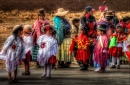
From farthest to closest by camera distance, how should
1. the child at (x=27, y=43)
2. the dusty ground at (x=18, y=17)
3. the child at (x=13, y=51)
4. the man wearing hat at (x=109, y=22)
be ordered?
the dusty ground at (x=18, y=17)
the man wearing hat at (x=109, y=22)
the child at (x=27, y=43)
the child at (x=13, y=51)

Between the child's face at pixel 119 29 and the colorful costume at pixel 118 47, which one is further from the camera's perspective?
the colorful costume at pixel 118 47

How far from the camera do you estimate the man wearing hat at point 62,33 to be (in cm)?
1702

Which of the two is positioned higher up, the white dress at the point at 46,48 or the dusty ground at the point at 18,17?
the dusty ground at the point at 18,17

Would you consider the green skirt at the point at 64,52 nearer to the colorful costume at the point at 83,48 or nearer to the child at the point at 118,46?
the colorful costume at the point at 83,48

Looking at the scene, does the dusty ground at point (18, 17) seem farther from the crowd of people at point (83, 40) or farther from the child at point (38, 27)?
the child at point (38, 27)

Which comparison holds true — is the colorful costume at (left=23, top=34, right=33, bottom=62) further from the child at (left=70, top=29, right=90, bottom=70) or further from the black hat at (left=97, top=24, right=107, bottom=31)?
the black hat at (left=97, top=24, right=107, bottom=31)

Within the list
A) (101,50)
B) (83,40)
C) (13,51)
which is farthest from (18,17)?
(13,51)

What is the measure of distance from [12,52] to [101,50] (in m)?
3.15

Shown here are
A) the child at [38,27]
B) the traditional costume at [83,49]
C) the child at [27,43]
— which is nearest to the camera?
the child at [27,43]

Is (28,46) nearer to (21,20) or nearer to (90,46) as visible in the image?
(90,46)

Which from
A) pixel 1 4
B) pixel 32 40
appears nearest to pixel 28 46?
pixel 32 40

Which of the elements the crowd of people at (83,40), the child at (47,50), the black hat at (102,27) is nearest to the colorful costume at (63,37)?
the crowd of people at (83,40)

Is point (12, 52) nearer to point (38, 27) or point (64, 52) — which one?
point (38, 27)

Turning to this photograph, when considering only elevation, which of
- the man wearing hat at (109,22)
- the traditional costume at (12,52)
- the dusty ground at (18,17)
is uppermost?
the dusty ground at (18,17)
